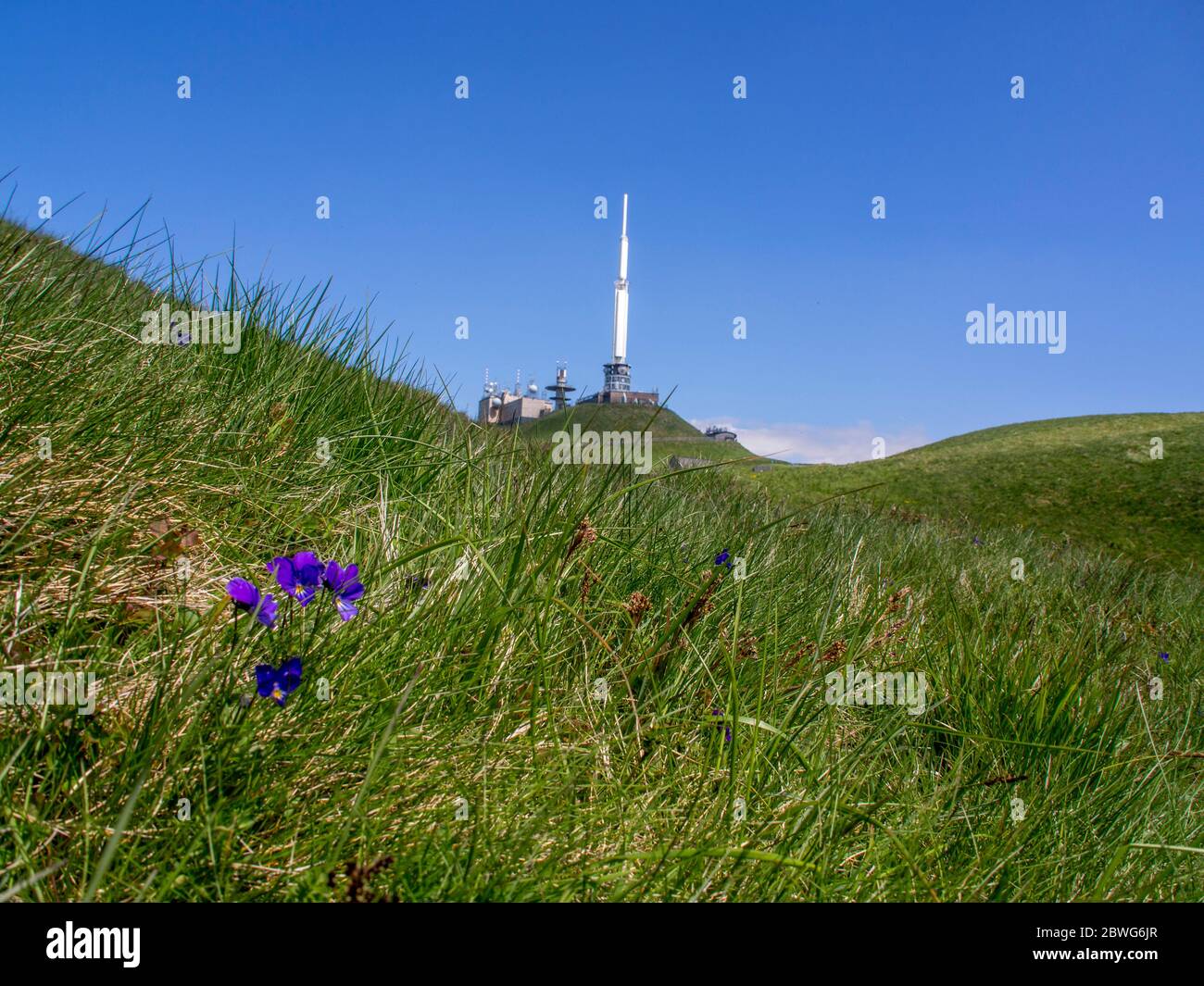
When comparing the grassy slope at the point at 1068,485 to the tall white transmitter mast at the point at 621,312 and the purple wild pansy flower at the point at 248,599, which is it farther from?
the tall white transmitter mast at the point at 621,312

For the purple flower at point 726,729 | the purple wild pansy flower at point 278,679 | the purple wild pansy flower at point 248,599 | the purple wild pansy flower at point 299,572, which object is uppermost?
the purple wild pansy flower at point 299,572

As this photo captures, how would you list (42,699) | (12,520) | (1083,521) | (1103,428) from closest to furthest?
(42,699) < (12,520) < (1083,521) < (1103,428)

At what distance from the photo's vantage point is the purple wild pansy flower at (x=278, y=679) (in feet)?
4.84

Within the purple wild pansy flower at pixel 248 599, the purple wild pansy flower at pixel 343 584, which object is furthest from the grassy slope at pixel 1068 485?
the purple wild pansy flower at pixel 248 599

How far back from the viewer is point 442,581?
2266 millimetres

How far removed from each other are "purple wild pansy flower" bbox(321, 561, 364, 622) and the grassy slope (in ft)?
46.2

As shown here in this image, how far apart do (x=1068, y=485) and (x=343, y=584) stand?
23973mm

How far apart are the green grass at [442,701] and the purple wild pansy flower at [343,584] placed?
122 mm

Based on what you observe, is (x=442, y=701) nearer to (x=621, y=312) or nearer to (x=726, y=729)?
(x=726, y=729)

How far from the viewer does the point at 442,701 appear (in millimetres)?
1940
